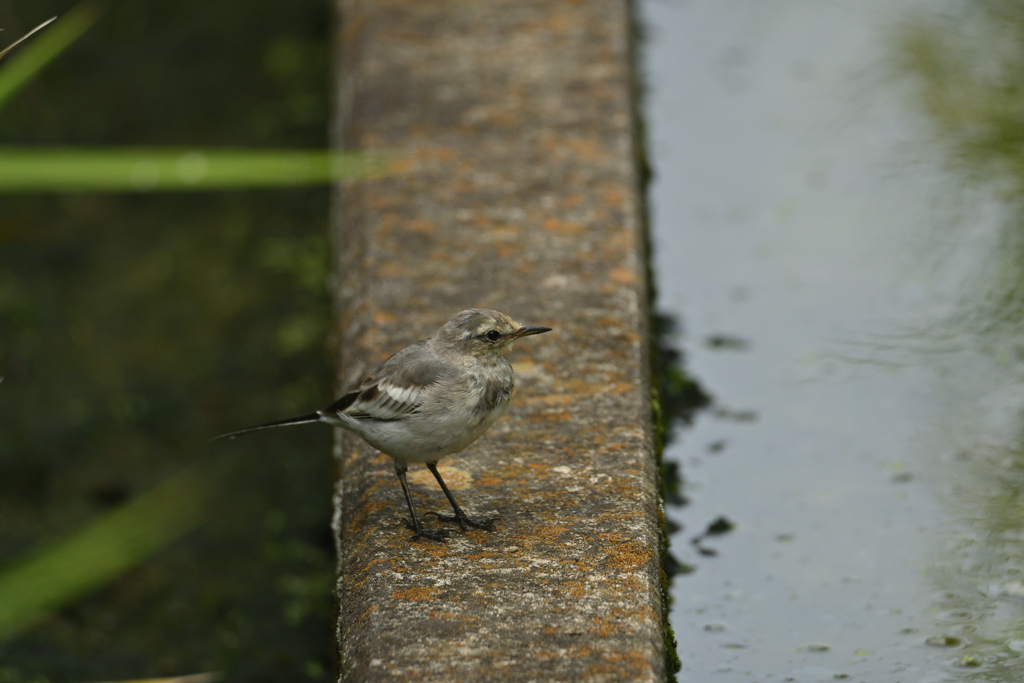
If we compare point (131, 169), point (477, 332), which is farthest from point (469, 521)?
point (131, 169)

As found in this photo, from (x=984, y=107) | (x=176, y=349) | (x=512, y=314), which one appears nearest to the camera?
(x=512, y=314)

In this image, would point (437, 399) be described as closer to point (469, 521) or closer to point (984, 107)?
point (469, 521)

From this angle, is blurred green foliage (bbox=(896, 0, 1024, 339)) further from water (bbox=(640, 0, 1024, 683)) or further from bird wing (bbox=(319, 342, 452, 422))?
bird wing (bbox=(319, 342, 452, 422))

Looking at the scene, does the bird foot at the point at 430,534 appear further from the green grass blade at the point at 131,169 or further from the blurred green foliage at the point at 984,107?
the blurred green foliage at the point at 984,107

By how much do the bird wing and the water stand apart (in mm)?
967

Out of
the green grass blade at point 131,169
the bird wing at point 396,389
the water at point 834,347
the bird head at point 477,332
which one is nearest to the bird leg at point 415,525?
the bird wing at point 396,389

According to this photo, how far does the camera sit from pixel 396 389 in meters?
3.00

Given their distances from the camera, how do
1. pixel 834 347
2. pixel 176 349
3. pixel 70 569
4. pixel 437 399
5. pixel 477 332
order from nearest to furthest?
pixel 70 569 < pixel 437 399 < pixel 477 332 < pixel 834 347 < pixel 176 349

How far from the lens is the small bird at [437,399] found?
2930 mm

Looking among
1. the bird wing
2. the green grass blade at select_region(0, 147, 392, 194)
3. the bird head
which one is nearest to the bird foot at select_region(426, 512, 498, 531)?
the bird wing

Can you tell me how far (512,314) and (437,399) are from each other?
90 centimetres

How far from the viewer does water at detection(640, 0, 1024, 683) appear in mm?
3100

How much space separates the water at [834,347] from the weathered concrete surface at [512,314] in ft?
1.33

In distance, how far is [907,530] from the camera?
3.37m
